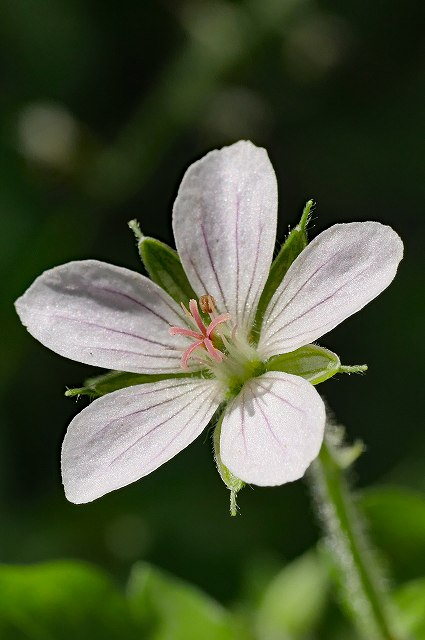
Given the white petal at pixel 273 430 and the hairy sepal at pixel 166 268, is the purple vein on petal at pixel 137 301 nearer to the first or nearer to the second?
the hairy sepal at pixel 166 268

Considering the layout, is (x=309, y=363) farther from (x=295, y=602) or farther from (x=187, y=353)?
(x=295, y=602)

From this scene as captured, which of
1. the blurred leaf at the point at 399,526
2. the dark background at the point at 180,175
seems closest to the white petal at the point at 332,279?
the blurred leaf at the point at 399,526

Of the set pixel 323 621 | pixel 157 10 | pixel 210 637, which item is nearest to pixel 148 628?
pixel 210 637

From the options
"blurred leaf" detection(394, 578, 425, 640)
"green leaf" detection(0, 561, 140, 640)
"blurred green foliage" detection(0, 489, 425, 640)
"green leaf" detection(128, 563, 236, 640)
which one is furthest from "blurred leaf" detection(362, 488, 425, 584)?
"green leaf" detection(0, 561, 140, 640)

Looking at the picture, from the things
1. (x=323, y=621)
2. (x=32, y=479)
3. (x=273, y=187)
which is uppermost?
(x=273, y=187)

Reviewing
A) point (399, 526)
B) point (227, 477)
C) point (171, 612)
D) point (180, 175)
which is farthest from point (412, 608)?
point (180, 175)

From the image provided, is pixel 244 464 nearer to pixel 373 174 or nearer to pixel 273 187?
pixel 273 187
